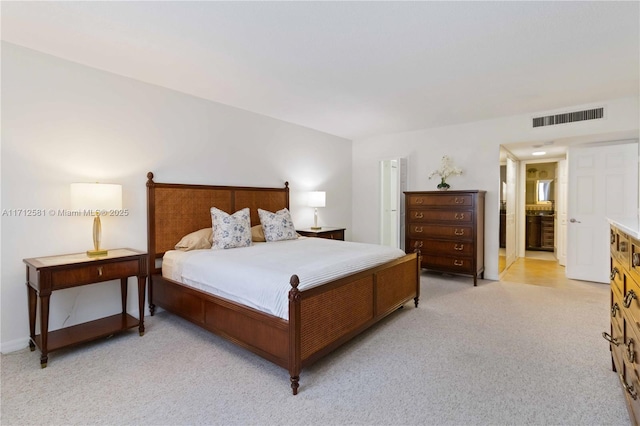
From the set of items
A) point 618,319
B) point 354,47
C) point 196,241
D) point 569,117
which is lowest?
point 618,319

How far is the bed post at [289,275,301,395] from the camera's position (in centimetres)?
198

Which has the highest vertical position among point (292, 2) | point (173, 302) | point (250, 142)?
point (292, 2)

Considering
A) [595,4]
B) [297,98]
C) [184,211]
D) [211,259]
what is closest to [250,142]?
[297,98]

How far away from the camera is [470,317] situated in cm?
325

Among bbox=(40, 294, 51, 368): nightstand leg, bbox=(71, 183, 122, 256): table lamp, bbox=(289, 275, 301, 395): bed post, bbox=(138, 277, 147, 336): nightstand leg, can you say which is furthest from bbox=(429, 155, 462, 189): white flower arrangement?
bbox=(40, 294, 51, 368): nightstand leg

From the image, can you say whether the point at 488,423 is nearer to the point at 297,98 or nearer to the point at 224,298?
the point at 224,298

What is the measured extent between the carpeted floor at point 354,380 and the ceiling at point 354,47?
245cm

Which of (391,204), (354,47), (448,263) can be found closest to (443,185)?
(448,263)

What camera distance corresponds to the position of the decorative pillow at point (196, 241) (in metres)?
3.42

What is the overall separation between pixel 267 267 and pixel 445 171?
3867mm

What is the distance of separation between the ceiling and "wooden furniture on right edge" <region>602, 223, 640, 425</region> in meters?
1.58

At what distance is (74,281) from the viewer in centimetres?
244

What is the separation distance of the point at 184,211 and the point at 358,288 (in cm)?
223

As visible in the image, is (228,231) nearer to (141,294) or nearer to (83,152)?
(141,294)
